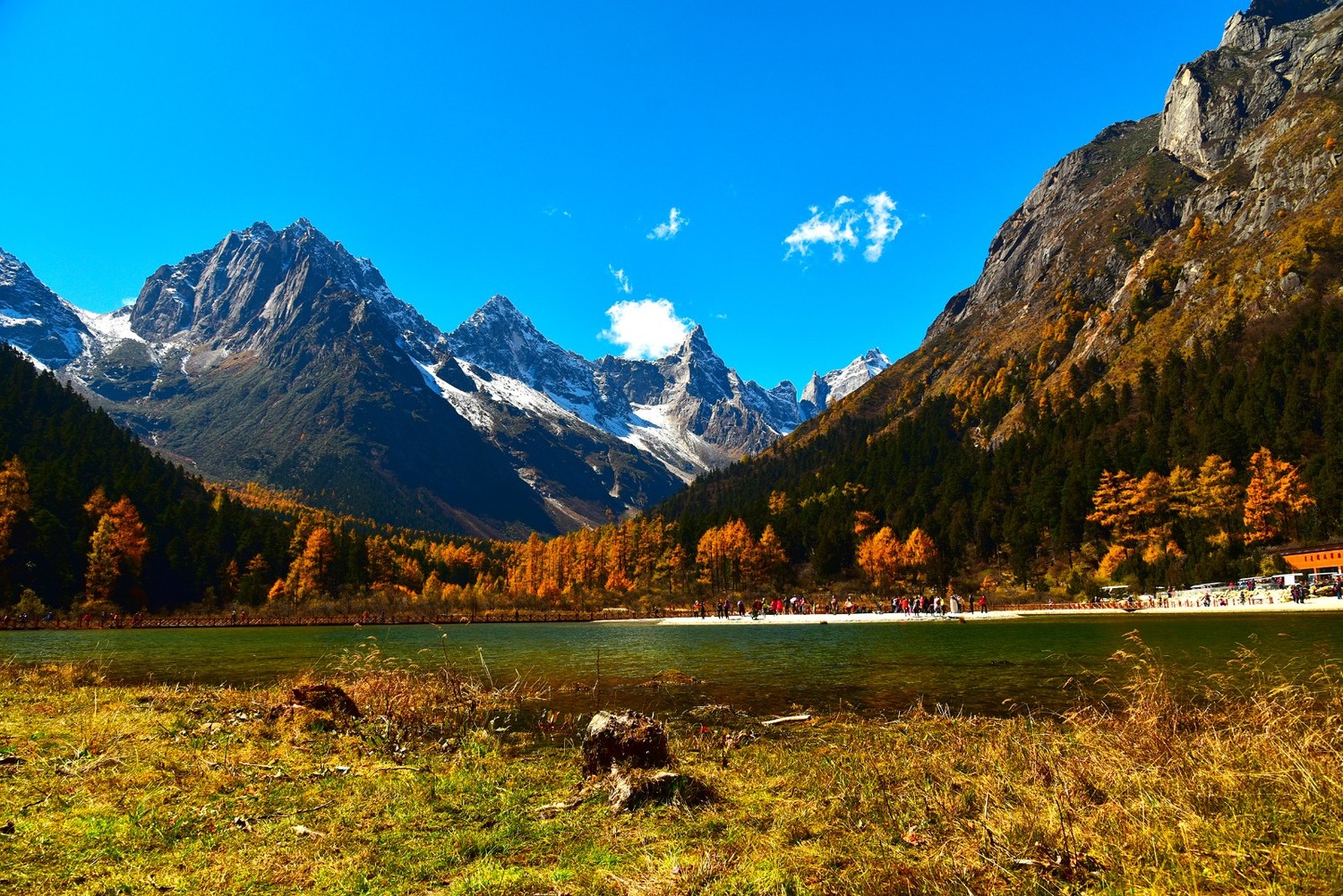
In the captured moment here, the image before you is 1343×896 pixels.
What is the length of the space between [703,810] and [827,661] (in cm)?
2460

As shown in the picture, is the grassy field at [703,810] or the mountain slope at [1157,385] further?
the mountain slope at [1157,385]

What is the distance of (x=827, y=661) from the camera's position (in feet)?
104

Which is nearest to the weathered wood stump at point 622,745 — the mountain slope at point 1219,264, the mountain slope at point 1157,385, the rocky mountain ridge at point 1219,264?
the mountain slope at point 1157,385

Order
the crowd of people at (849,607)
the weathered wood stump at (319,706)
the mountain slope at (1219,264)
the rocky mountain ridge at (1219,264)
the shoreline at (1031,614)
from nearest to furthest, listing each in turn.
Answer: the weathered wood stump at (319,706)
the shoreline at (1031,614)
the crowd of people at (849,607)
the mountain slope at (1219,264)
the rocky mountain ridge at (1219,264)

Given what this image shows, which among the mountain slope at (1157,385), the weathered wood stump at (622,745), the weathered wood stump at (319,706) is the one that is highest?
the mountain slope at (1157,385)

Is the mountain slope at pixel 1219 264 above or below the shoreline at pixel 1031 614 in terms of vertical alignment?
above

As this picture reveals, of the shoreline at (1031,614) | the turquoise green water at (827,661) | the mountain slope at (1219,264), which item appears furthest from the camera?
the mountain slope at (1219,264)

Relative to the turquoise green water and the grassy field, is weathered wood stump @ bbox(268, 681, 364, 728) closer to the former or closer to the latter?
the grassy field

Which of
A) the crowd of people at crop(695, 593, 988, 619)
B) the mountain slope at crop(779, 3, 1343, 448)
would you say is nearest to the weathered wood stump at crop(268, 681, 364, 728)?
the crowd of people at crop(695, 593, 988, 619)

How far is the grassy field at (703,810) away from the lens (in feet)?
17.5

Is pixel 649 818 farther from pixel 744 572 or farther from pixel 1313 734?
pixel 744 572

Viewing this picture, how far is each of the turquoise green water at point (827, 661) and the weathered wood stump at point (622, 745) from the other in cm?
514

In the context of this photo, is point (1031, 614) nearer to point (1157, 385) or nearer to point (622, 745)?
point (1157, 385)

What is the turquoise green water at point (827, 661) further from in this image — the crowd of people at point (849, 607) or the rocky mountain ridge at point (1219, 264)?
the rocky mountain ridge at point (1219, 264)
